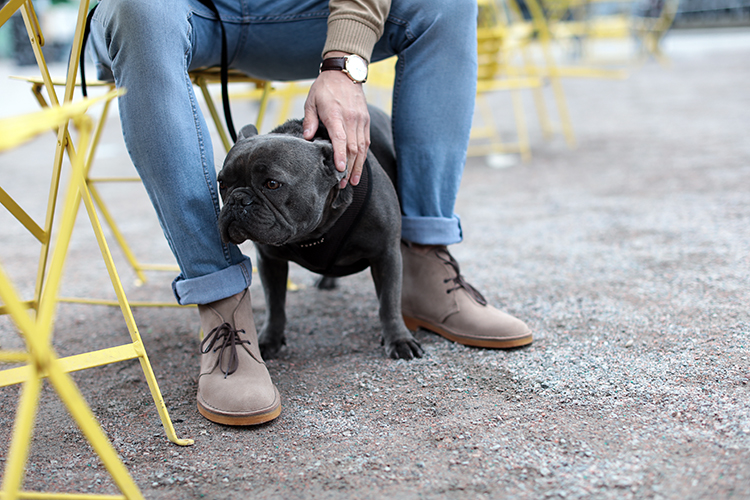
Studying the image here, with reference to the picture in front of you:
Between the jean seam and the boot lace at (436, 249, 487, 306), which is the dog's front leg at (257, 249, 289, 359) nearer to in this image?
the boot lace at (436, 249, 487, 306)

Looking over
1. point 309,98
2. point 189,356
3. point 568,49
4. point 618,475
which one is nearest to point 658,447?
point 618,475

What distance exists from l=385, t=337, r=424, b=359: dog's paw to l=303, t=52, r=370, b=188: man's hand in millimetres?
502

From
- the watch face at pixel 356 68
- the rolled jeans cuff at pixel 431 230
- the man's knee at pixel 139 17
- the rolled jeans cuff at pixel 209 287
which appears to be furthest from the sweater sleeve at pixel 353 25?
the rolled jeans cuff at pixel 209 287

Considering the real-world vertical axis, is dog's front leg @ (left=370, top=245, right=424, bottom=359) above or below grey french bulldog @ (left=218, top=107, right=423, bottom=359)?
below

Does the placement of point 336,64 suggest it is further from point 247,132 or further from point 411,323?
point 411,323

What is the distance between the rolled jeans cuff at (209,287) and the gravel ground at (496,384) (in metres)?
0.27

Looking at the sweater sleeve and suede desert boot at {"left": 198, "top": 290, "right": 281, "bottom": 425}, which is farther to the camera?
the sweater sleeve

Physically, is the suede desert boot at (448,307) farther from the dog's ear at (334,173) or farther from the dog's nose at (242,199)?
the dog's nose at (242,199)

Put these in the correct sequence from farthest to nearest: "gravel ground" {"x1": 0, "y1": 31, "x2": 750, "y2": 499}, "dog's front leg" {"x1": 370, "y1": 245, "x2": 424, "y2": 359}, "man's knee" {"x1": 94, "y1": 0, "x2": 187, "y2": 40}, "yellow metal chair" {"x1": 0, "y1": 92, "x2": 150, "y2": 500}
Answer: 1. "dog's front leg" {"x1": 370, "y1": 245, "x2": 424, "y2": 359}
2. "man's knee" {"x1": 94, "y1": 0, "x2": 187, "y2": 40}
3. "gravel ground" {"x1": 0, "y1": 31, "x2": 750, "y2": 499}
4. "yellow metal chair" {"x1": 0, "y1": 92, "x2": 150, "y2": 500}

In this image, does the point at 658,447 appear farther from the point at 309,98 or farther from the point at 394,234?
the point at 309,98

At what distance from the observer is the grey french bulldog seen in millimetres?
1473

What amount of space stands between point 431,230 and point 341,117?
0.51m

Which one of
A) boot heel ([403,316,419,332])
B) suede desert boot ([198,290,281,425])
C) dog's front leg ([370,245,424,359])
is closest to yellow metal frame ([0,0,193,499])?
suede desert boot ([198,290,281,425])

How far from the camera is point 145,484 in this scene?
1.23m
